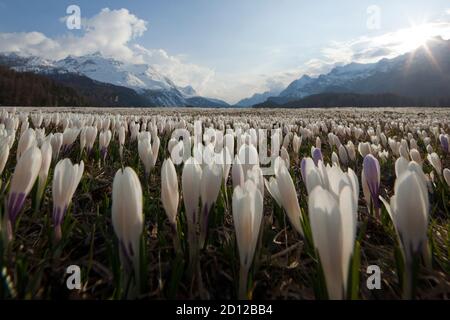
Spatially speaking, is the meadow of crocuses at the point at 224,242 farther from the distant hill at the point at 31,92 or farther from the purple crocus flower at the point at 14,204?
the distant hill at the point at 31,92

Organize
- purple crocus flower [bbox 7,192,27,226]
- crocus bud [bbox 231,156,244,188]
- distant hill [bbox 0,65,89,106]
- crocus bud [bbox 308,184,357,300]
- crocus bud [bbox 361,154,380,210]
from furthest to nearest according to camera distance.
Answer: distant hill [bbox 0,65,89,106] < crocus bud [bbox 361,154,380,210] < crocus bud [bbox 231,156,244,188] < purple crocus flower [bbox 7,192,27,226] < crocus bud [bbox 308,184,357,300]

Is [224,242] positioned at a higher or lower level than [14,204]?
lower

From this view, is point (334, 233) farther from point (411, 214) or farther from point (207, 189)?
point (207, 189)

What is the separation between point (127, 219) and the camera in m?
1.14

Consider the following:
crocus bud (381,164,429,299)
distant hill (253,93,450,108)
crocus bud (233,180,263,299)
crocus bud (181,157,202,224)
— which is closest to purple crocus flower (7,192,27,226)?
crocus bud (181,157,202,224)

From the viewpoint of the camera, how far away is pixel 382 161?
375 cm

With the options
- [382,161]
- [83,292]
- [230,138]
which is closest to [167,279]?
[83,292]

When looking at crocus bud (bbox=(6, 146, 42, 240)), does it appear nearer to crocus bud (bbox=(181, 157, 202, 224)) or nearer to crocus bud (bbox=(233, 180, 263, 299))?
crocus bud (bbox=(181, 157, 202, 224))

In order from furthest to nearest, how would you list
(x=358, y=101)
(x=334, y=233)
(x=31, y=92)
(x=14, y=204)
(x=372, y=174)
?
(x=358, y=101)
(x=31, y=92)
(x=372, y=174)
(x=14, y=204)
(x=334, y=233)

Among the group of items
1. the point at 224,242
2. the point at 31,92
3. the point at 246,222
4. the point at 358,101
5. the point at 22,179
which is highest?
the point at 358,101

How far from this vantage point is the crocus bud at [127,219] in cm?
114

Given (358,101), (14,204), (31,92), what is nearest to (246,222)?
(14,204)

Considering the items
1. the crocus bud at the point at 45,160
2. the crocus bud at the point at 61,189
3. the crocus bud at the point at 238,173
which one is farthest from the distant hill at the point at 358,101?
the crocus bud at the point at 61,189

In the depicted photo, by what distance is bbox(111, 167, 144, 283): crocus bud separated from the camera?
1136 millimetres
